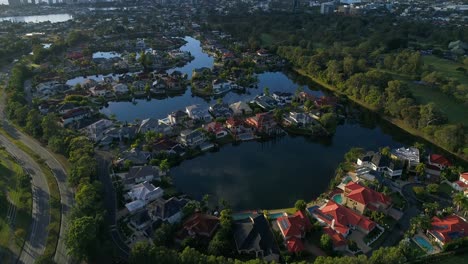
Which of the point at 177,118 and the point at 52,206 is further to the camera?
the point at 177,118

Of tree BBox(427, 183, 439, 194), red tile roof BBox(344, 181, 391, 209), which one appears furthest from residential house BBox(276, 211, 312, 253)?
tree BBox(427, 183, 439, 194)

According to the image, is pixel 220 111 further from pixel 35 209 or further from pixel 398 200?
pixel 35 209

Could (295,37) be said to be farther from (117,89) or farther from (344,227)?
(344,227)

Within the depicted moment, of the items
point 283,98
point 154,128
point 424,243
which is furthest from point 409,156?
point 154,128

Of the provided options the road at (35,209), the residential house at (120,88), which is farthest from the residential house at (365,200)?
the residential house at (120,88)

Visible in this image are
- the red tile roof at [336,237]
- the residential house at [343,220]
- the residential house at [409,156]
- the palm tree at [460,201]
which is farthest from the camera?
the residential house at [409,156]

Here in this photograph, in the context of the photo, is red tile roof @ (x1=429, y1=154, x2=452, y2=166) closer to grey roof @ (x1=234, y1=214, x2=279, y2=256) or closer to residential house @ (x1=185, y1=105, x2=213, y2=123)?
grey roof @ (x1=234, y1=214, x2=279, y2=256)

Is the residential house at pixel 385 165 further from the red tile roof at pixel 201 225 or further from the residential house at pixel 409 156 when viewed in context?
the red tile roof at pixel 201 225
